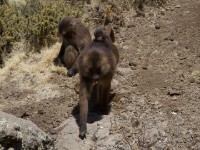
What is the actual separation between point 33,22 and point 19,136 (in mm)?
4846

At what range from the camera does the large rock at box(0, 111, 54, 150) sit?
20.2ft

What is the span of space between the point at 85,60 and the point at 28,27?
367cm

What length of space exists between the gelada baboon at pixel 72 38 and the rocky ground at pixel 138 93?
0.35 meters

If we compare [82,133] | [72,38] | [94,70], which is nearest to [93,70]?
[94,70]

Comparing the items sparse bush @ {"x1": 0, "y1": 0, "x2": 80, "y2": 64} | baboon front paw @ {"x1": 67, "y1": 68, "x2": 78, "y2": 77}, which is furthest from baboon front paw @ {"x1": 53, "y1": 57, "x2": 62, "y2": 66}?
A: sparse bush @ {"x1": 0, "y1": 0, "x2": 80, "y2": 64}

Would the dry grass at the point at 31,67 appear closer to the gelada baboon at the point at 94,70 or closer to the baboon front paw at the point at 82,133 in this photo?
the gelada baboon at the point at 94,70

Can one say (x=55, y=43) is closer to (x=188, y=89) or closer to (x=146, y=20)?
(x=146, y=20)

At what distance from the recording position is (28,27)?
10.5m

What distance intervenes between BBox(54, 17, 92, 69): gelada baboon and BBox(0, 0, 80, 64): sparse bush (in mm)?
927

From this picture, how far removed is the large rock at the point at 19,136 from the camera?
615 centimetres

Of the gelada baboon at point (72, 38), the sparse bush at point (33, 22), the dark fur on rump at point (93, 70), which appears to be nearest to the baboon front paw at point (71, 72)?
the gelada baboon at point (72, 38)

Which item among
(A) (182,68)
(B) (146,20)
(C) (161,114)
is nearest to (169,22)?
(B) (146,20)

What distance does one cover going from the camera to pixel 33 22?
35.1ft

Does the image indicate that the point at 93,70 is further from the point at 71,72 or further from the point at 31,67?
the point at 31,67
